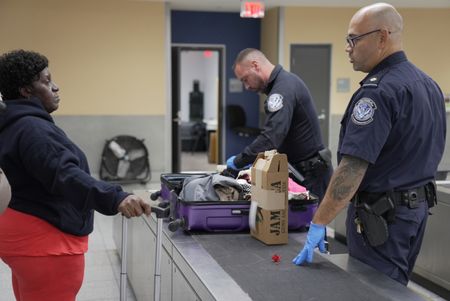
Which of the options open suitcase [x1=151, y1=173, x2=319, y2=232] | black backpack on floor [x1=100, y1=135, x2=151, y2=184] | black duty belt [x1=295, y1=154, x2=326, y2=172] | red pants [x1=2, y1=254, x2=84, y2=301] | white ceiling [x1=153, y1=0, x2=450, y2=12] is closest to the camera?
red pants [x1=2, y1=254, x2=84, y2=301]

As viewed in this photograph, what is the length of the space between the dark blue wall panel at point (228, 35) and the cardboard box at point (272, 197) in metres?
6.77

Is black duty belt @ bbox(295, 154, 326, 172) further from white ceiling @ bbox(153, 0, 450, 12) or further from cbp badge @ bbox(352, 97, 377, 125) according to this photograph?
white ceiling @ bbox(153, 0, 450, 12)

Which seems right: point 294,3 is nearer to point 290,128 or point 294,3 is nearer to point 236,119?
point 236,119

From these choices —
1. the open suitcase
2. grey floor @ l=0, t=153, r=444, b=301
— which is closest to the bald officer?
the open suitcase

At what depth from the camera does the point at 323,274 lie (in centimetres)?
201

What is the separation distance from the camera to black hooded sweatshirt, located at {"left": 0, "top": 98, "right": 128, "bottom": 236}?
1695mm

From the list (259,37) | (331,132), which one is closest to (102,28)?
(259,37)

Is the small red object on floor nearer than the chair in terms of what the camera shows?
Yes

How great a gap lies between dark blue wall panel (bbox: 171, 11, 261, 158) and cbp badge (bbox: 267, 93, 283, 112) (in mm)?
5844

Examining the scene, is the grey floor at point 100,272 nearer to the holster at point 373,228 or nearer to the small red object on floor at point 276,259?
the small red object on floor at point 276,259

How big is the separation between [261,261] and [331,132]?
6624 millimetres

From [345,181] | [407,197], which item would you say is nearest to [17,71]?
[345,181]

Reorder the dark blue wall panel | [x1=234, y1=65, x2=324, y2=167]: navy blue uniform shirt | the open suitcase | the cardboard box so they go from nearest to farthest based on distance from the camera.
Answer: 1. the cardboard box
2. the open suitcase
3. [x1=234, y1=65, x2=324, y2=167]: navy blue uniform shirt
4. the dark blue wall panel

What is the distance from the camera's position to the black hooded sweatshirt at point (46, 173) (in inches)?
66.7
